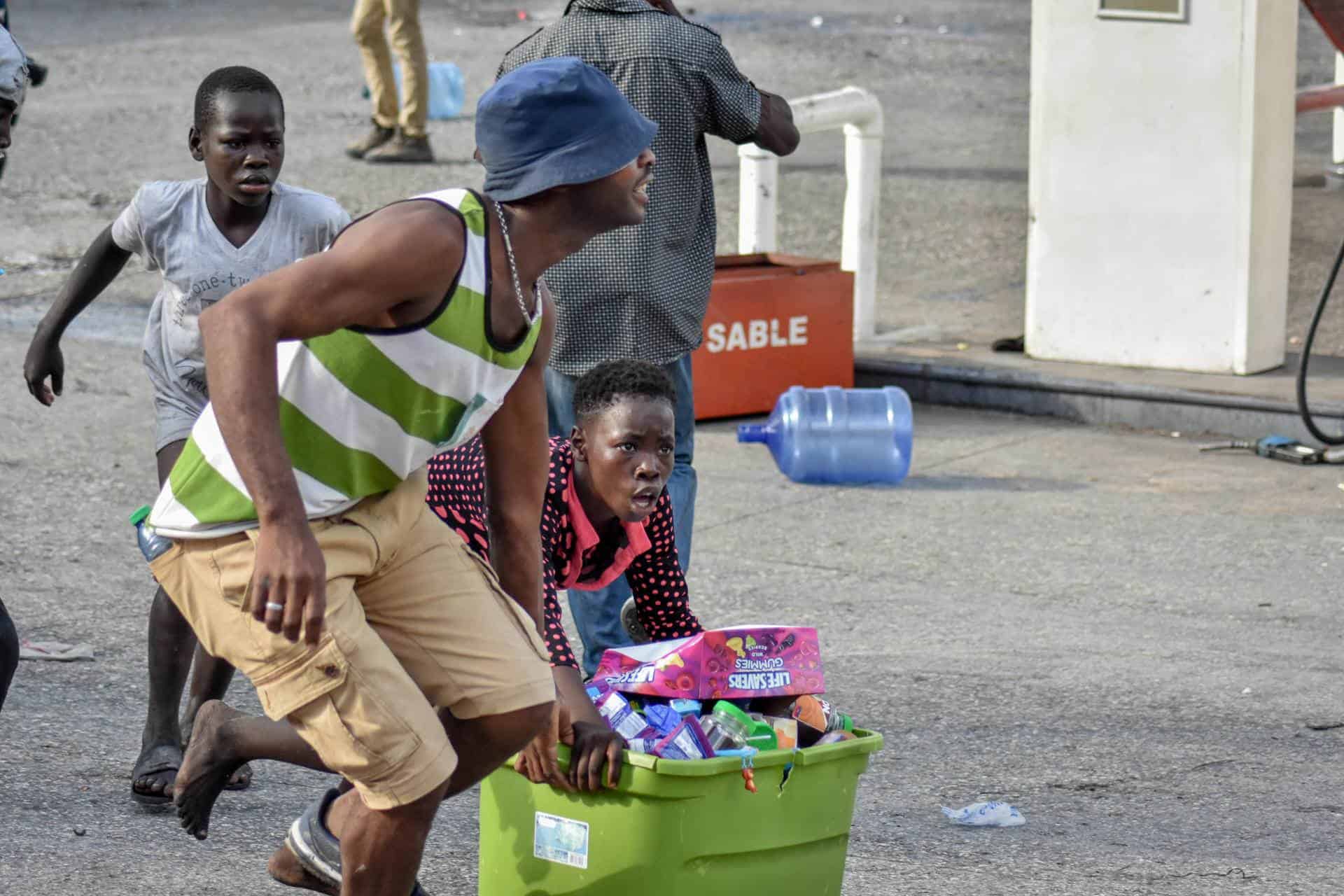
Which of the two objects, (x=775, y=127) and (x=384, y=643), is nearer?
(x=384, y=643)

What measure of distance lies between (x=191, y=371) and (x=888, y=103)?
42.0 feet

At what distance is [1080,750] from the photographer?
4922 mm

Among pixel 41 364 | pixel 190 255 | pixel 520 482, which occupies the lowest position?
pixel 520 482

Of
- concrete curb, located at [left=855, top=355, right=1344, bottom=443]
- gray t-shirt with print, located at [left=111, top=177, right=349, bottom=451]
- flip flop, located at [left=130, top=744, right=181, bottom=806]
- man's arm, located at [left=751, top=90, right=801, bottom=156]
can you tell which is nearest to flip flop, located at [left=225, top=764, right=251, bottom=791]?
flip flop, located at [left=130, top=744, right=181, bottom=806]

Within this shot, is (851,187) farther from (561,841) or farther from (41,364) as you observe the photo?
(561,841)

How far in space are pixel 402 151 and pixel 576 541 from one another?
9667 mm

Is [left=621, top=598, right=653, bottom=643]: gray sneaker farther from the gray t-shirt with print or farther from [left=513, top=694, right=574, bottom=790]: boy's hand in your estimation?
the gray t-shirt with print

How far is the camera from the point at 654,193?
5.39 meters

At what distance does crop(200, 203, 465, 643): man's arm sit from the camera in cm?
300

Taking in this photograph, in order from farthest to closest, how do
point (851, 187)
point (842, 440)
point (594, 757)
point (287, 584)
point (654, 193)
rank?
point (851, 187) → point (842, 440) → point (654, 193) → point (594, 757) → point (287, 584)

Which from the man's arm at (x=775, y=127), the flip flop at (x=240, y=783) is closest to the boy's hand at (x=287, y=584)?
the flip flop at (x=240, y=783)

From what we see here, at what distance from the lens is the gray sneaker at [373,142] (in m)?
13.7

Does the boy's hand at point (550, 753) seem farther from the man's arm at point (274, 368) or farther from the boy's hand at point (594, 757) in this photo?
the man's arm at point (274, 368)

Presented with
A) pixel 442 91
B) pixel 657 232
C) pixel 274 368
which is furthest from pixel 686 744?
pixel 442 91
